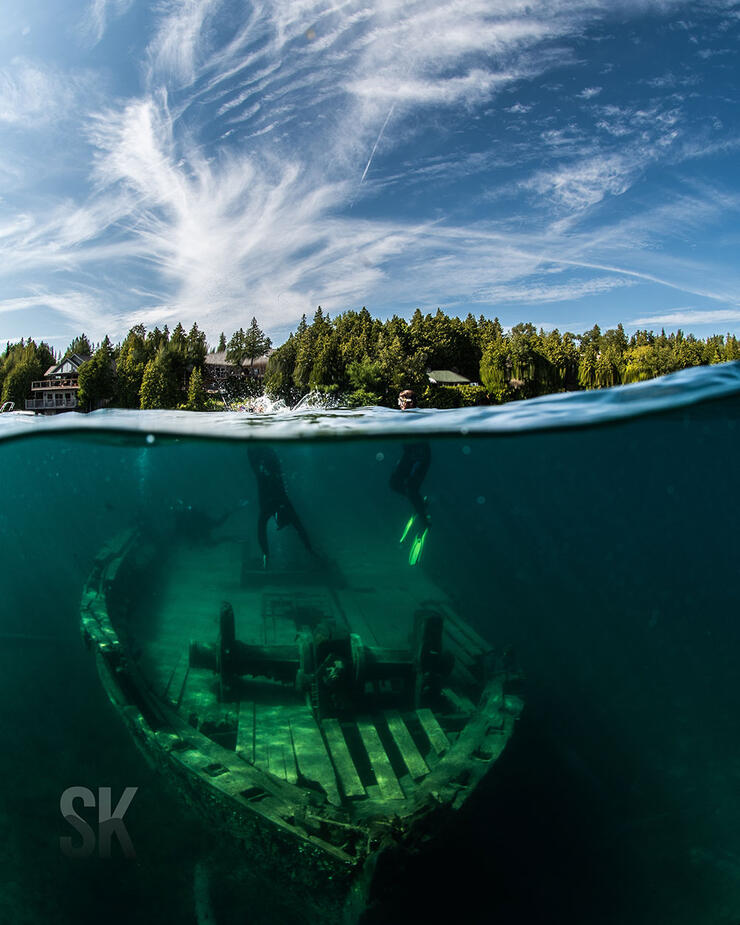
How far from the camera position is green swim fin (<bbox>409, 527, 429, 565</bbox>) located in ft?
29.1

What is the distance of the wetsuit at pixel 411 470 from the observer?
8.61 meters

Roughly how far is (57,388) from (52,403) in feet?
9.38

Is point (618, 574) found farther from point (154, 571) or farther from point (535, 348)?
point (535, 348)

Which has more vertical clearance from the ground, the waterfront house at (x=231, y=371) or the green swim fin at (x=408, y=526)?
the waterfront house at (x=231, y=371)

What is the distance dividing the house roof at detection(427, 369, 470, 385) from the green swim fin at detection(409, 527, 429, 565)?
66.0 metres

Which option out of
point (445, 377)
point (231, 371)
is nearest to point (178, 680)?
point (445, 377)

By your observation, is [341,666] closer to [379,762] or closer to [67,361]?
[379,762]

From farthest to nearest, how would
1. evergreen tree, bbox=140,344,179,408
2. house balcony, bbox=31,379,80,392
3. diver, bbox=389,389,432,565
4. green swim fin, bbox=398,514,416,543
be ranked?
house balcony, bbox=31,379,80,392 < evergreen tree, bbox=140,344,179,408 < green swim fin, bbox=398,514,416,543 < diver, bbox=389,389,432,565

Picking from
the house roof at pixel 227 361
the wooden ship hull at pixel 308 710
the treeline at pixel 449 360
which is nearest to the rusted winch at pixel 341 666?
the wooden ship hull at pixel 308 710

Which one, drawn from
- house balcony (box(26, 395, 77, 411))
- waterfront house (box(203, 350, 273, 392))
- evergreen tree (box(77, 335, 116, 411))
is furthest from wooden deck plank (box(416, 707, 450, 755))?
house balcony (box(26, 395, 77, 411))

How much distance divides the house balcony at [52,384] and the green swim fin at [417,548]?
81.0m

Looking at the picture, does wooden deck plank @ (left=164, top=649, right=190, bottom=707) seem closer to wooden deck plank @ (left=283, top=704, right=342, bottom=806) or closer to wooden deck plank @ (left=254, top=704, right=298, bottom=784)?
wooden deck plank @ (left=254, top=704, right=298, bottom=784)

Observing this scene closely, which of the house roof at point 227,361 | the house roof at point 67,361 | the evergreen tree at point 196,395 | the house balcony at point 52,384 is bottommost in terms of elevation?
the evergreen tree at point 196,395

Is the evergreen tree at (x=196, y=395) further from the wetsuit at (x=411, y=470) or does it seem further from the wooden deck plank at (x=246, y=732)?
the wooden deck plank at (x=246, y=732)
